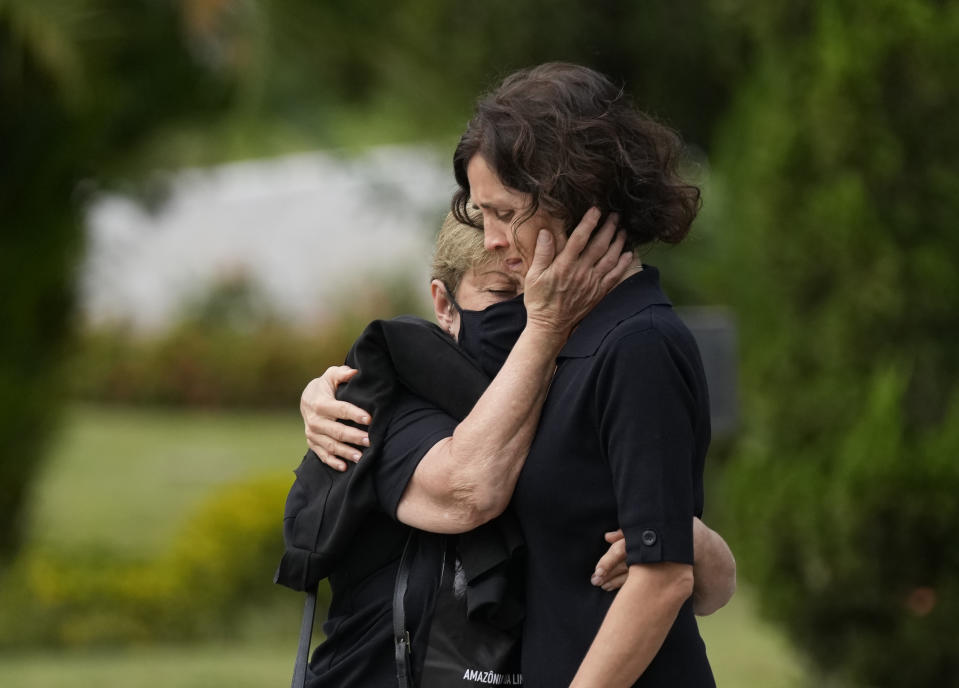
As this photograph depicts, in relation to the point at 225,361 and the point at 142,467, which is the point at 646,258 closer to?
the point at 142,467

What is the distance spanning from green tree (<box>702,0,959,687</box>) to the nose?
359 cm

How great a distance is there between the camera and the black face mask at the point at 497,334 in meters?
2.20

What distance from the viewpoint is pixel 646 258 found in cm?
919

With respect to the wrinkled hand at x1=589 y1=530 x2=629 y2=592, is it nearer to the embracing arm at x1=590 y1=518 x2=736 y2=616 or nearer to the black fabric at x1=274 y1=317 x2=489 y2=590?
the embracing arm at x1=590 y1=518 x2=736 y2=616

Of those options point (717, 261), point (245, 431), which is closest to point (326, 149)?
point (717, 261)

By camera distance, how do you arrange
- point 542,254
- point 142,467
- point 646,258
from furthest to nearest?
point 142,467, point 646,258, point 542,254

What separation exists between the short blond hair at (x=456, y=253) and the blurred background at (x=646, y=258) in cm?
27

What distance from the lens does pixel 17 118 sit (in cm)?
830

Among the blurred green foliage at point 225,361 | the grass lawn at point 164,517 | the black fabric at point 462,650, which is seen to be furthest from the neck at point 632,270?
the blurred green foliage at point 225,361

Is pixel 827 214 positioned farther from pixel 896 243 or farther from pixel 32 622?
pixel 32 622

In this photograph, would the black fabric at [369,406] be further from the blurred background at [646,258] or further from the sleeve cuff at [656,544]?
the blurred background at [646,258]

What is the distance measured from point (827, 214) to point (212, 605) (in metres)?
5.12

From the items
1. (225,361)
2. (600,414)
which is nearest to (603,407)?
(600,414)

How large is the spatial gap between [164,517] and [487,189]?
10.6m
